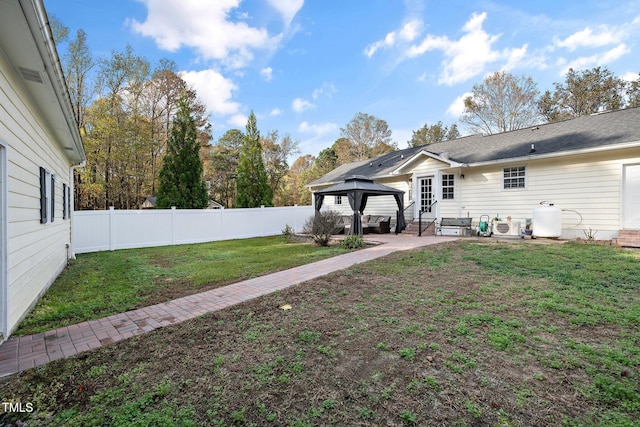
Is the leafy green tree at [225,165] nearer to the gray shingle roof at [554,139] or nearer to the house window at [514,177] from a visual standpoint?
the gray shingle roof at [554,139]

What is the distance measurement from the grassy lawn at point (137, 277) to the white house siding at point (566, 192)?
7.05 m

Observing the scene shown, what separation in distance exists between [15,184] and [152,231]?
785 cm

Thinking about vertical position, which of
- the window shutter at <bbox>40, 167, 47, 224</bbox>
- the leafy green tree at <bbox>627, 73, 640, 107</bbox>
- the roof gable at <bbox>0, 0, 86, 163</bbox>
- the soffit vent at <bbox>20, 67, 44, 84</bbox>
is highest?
the leafy green tree at <bbox>627, 73, 640, 107</bbox>

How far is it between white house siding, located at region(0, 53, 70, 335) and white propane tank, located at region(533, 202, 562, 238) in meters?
12.4

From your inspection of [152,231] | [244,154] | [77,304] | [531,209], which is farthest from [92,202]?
[531,209]

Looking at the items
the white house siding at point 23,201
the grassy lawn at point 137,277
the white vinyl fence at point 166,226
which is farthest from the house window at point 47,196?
the white vinyl fence at point 166,226

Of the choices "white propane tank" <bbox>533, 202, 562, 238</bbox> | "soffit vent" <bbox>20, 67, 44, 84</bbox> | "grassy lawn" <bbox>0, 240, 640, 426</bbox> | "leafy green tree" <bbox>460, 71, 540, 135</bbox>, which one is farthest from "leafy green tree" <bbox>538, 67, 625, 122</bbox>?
"soffit vent" <bbox>20, 67, 44, 84</bbox>

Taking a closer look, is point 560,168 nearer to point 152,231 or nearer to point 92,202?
point 152,231

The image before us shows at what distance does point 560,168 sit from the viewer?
983cm

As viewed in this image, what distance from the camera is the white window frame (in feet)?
34.9

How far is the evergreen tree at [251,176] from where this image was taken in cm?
1881

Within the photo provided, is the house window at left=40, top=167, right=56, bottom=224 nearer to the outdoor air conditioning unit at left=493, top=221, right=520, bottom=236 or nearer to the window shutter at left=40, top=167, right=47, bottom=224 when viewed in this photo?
the window shutter at left=40, top=167, right=47, bottom=224

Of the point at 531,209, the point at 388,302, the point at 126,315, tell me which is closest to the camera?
the point at 126,315

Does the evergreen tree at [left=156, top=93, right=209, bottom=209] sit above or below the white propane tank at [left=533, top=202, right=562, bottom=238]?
above
